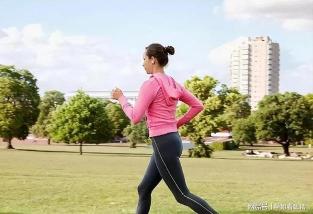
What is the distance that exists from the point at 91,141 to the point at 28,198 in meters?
57.0

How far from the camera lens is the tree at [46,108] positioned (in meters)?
110

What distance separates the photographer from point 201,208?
235 inches

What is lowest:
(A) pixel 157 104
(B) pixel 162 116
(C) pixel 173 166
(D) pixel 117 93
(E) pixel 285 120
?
(C) pixel 173 166

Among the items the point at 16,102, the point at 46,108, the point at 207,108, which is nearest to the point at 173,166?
the point at 207,108

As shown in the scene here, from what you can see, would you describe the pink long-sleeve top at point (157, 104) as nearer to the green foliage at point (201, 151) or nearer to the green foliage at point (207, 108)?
the green foliage at point (207, 108)

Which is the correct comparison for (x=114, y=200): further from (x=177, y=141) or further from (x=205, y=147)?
(x=205, y=147)

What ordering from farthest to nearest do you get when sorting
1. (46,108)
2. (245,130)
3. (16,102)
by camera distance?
1. (46,108)
2. (245,130)
3. (16,102)

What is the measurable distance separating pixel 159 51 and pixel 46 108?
4604 inches

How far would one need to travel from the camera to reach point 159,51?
605 cm

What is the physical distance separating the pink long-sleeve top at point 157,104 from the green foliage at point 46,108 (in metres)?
104

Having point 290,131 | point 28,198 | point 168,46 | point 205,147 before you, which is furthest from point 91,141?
point 168,46

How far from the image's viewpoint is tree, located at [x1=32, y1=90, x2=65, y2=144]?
110 m

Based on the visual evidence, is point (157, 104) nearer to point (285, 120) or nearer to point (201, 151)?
point (201, 151)

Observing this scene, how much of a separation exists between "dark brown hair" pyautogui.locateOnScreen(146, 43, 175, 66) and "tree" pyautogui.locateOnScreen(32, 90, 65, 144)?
104202mm
